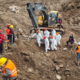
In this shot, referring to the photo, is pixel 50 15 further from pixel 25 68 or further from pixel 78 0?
pixel 78 0

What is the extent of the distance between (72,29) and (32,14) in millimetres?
5810

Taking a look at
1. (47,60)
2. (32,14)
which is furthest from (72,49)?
(32,14)

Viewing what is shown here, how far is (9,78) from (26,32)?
31.9 ft

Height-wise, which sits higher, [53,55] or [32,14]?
[32,14]

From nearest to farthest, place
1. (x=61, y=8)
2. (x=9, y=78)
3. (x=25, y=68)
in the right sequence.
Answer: (x=9, y=78) < (x=25, y=68) < (x=61, y=8)

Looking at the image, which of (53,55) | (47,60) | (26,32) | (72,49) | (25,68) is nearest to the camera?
(25,68)

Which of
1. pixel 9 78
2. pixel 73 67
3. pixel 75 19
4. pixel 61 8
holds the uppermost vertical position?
pixel 61 8

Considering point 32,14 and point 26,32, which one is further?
point 26,32

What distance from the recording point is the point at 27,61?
768 centimetres

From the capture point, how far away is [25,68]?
7.15 m

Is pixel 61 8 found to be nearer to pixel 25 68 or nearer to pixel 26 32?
pixel 26 32

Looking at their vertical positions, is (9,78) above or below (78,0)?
below

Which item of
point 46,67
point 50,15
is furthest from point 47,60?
point 50,15

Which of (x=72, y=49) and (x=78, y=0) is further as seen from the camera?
(x=78, y=0)
